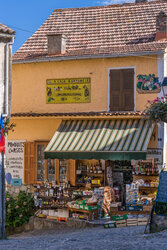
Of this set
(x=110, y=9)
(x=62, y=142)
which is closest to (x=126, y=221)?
(x=62, y=142)

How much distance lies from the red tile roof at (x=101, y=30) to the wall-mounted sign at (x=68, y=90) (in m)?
1.01

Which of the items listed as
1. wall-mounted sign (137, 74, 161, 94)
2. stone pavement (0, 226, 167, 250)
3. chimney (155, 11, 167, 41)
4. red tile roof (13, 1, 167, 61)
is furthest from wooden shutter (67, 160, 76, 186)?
chimney (155, 11, 167, 41)

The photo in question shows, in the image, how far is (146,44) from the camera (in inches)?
730

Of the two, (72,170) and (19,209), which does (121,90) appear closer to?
(72,170)

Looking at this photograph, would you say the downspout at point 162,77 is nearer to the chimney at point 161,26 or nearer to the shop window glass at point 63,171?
the chimney at point 161,26

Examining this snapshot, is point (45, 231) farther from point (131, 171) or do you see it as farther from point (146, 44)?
point (146, 44)

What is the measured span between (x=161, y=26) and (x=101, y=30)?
2837mm

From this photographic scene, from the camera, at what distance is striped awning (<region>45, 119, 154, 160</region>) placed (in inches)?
648

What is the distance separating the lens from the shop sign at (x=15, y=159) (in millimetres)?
19156

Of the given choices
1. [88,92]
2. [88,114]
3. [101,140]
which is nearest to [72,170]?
[101,140]

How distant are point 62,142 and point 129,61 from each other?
3.81m

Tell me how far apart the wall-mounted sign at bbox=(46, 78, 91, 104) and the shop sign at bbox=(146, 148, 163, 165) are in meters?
3.02

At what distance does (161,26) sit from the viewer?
1883cm

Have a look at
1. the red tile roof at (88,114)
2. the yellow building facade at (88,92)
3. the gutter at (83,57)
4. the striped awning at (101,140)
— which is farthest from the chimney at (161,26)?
the striped awning at (101,140)
